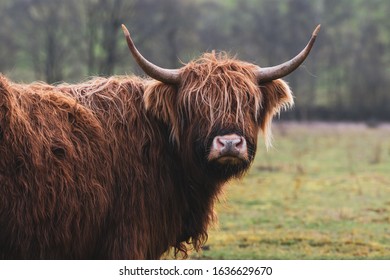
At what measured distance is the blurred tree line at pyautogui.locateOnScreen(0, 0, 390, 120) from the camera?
34.2 meters

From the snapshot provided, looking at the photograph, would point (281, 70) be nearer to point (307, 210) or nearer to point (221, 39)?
point (307, 210)

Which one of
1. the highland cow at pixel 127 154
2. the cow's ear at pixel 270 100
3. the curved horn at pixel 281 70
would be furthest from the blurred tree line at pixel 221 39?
the highland cow at pixel 127 154

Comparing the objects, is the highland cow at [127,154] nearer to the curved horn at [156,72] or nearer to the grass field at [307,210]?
the curved horn at [156,72]

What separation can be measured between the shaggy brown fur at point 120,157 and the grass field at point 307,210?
687mm

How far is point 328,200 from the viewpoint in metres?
11.5

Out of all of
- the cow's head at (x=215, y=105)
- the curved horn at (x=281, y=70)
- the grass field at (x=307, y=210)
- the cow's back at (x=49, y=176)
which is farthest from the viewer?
the grass field at (x=307, y=210)

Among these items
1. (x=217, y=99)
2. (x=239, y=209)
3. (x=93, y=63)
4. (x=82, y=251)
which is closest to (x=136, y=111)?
(x=217, y=99)

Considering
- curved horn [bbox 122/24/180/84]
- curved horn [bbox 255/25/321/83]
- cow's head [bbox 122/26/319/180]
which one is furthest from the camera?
curved horn [bbox 255/25/321/83]

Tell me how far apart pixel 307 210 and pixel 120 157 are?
612cm

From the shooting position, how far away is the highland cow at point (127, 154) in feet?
14.6

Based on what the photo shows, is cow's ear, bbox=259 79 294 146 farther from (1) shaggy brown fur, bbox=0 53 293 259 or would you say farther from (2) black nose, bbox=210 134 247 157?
(2) black nose, bbox=210 134 247 157
